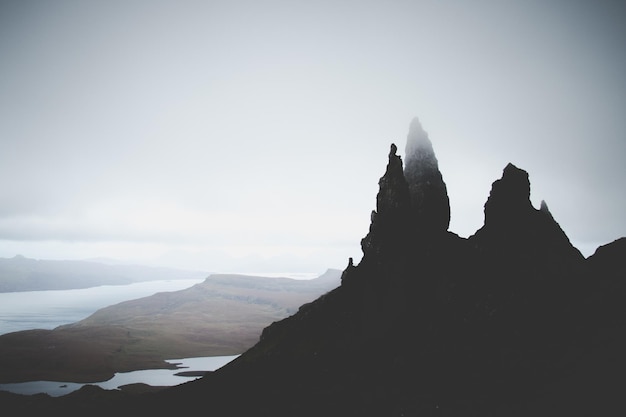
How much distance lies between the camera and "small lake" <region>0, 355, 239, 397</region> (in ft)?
403

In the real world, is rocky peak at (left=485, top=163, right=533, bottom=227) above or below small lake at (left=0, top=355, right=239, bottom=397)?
above

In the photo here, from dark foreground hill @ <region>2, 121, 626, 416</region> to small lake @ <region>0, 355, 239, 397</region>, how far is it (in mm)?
45991

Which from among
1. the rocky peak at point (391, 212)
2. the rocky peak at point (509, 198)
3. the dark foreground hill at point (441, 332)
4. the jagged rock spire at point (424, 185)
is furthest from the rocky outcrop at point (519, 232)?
the rocky peak at point (391, 212)

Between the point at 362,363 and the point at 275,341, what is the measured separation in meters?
25.5

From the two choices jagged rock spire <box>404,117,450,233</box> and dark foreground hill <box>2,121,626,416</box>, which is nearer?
dark foreground hill <box>2,121,626,416</box>

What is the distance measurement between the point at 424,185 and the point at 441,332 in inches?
1358

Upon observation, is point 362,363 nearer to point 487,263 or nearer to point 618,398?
point 487,263

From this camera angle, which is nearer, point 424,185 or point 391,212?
point 391,212

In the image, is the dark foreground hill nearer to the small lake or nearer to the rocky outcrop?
the rocky outcrop

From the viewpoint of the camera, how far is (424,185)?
80.9m

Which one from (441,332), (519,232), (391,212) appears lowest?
(441,332)

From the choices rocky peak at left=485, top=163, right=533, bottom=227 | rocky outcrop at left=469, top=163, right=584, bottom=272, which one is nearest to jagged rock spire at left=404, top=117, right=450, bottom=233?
rocky outcrop at left=469, top=163, right=584, bottom=272

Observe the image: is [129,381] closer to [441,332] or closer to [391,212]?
[391,212]

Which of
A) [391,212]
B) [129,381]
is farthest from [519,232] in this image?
[129,381]
